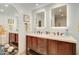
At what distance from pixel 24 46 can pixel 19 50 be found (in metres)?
0.10

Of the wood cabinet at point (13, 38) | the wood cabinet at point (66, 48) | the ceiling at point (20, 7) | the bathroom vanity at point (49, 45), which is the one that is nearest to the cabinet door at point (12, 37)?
the wood cabinet at point (13, 38)

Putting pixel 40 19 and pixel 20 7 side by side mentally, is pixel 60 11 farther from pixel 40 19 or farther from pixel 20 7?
pixel 20 7

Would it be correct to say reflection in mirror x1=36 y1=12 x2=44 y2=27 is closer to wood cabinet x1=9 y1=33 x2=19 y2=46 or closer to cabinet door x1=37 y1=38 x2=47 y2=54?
cabinet door x1=37 y1=38 x2=47 y2=54

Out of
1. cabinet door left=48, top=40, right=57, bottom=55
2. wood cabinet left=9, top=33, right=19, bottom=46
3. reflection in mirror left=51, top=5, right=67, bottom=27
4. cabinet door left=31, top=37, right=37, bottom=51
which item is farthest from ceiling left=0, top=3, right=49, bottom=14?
cabinet door left=48, top=40, right=57, bottom=55

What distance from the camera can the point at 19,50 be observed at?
267 cm

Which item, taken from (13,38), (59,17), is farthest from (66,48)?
(13,38)

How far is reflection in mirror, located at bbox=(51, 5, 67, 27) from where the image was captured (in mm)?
2598

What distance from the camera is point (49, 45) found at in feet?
8.62

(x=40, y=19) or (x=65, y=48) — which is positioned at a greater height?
(x=40, y=19)

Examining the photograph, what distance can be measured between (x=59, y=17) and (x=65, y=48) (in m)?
0.48

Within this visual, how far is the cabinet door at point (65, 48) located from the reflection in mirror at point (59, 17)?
292 millimetres

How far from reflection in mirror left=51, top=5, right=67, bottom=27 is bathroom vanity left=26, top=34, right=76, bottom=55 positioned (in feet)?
0.67

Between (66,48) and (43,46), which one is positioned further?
(43,46)
